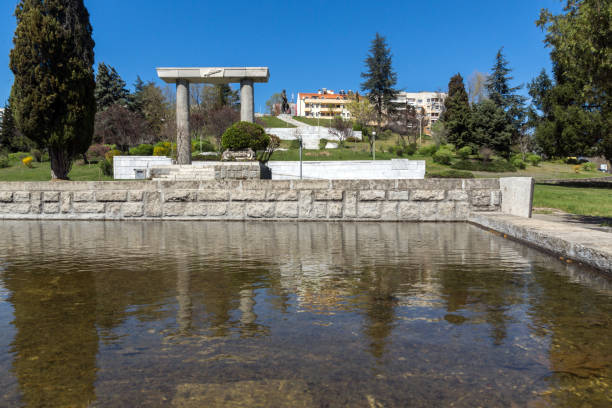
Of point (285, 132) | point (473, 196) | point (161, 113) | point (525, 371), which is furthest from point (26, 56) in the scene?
point (285, 132)

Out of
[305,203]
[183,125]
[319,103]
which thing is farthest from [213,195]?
[319,103]

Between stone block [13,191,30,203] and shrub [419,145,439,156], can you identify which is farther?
shrub [419,145,439,156]

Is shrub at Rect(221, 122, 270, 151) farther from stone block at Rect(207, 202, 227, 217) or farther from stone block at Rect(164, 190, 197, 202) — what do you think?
stone block at Rect(207, 202, 227, 217)

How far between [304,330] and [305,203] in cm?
683

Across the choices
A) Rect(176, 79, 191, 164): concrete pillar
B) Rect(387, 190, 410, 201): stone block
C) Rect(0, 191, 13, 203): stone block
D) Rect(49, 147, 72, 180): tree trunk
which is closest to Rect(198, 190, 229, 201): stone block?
Rect(387, 190, 410, 201): stone block

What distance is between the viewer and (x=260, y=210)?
9.51 meters

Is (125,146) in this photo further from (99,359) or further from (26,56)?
(99,359)

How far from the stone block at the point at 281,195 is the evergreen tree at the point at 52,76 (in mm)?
11538

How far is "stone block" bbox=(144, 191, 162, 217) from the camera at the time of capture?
9.66 metres

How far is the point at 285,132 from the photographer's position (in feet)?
211

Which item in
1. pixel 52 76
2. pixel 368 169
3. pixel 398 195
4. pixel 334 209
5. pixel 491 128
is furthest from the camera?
pixel 491 128

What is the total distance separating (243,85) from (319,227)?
68.0ft

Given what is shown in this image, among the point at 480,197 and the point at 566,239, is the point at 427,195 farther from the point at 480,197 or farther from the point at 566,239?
the point at 566,239

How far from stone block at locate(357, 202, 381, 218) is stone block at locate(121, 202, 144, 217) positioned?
5055mm
